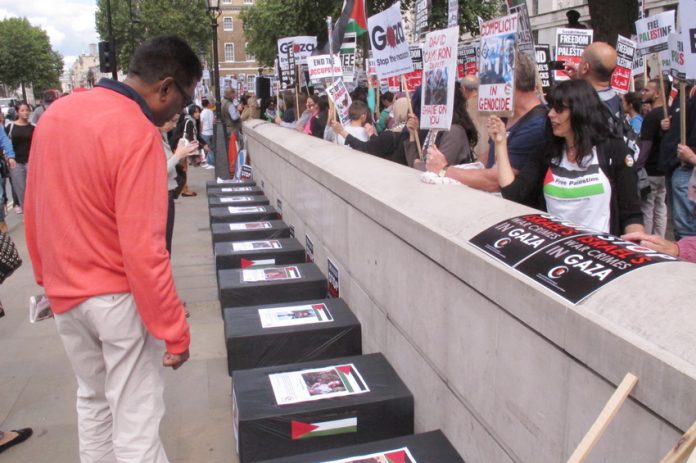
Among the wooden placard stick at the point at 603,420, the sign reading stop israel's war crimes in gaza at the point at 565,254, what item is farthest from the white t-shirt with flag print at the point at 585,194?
the wooden placard stick at the point at 603,420

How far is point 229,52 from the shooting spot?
300 feet

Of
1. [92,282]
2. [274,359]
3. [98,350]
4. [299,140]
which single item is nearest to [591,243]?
[92,282]

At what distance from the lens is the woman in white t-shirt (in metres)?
3.03

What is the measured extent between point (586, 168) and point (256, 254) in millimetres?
3256

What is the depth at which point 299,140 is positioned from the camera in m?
7.63

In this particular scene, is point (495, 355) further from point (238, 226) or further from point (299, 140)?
point (299, 140)

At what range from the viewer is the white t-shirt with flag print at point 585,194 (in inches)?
120

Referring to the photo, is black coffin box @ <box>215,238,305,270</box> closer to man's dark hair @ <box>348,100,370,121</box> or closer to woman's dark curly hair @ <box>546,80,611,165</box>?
man's dark hair @ <box>348,100,370,121</box>

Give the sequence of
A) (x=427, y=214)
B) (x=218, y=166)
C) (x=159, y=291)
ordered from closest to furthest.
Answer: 1. (x=159, y=291)
2. (x=427, y=214)
3. (x=218, y=166)

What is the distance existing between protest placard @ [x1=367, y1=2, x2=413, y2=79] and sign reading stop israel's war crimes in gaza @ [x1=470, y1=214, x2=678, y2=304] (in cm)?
362

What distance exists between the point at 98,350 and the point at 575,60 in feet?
19.0

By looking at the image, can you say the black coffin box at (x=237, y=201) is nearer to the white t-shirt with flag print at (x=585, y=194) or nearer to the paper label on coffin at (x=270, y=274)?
the paper label on coffin at (x=270, y=274)

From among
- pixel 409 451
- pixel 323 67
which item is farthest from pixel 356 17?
pixel 409 451

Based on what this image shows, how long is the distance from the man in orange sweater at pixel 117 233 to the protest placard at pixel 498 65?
66.2 inches
